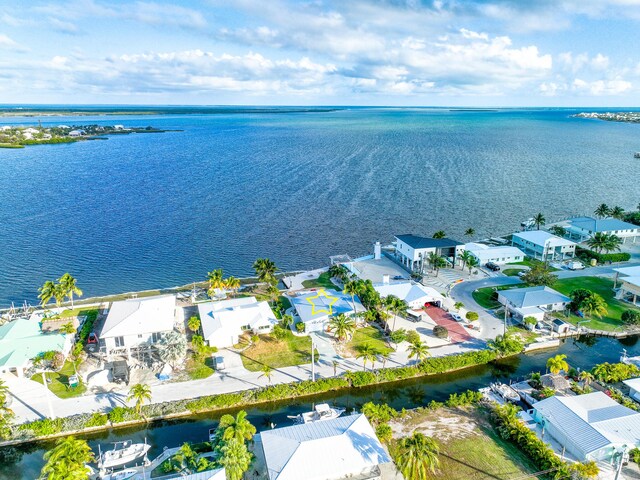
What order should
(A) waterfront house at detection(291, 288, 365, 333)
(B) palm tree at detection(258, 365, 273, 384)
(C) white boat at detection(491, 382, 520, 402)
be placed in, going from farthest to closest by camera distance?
(A) waterfront house at detection(291, 288, 365, 333), (B) palm tree at detection(258, 365, 273, 384), (C) white boat at detection(491, 382, 520, 402)

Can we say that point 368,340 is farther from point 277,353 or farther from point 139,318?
point 139,318

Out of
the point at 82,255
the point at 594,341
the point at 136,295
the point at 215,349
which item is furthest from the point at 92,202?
the point at 594,341

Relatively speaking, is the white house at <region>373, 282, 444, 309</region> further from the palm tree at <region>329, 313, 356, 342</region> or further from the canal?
the canal

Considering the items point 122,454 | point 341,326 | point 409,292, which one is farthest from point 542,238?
point 122,454

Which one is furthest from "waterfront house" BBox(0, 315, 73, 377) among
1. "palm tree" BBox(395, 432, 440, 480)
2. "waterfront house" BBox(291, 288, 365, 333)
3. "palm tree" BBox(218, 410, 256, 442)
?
"palm tree" BBox(395, 432, 440, 480)

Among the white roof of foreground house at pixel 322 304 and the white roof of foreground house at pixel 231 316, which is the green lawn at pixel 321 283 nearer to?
the white roof of foreground house at pixel 322 304

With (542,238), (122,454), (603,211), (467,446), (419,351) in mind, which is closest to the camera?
(122,454)
